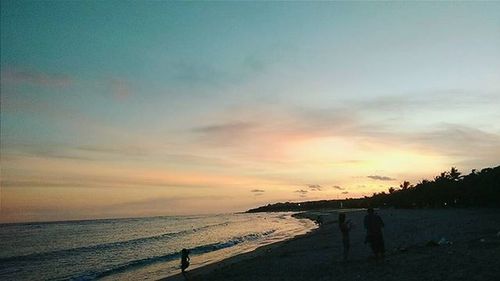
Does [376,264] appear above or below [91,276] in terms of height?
above

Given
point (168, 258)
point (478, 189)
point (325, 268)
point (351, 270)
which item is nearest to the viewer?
point (351, 270)

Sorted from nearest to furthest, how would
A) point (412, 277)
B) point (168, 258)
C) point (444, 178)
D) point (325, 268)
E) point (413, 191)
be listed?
point (412, 277), point (325, 268), point (168, 258), point (444, 178), point (413, 191)

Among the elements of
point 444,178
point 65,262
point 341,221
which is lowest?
point 65,262

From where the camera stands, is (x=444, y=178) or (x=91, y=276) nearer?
(x=91, y=276)

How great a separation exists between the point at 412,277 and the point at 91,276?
23.1 meters

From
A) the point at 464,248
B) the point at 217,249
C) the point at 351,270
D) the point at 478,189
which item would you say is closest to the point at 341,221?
the point at 351,270

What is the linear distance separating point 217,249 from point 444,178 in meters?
60.5

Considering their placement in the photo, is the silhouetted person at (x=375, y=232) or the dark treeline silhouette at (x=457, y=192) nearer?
the silhouetted person at (x=375, y=232)

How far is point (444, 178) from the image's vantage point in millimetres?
83812

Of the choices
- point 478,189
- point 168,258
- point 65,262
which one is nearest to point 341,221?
point 168,258

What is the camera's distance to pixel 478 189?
63.8 meters

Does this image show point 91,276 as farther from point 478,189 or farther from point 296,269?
point 478,189

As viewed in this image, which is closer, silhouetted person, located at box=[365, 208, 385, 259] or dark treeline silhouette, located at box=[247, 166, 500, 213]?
silhouetted person, located at box=[365, 208, 385, 259]

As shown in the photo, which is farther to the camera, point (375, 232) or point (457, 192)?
point (457, 192)
